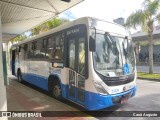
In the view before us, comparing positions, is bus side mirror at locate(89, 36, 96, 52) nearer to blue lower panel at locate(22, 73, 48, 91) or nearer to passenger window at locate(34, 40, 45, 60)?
blue lower panel at locate(22, 73, 48, 91)

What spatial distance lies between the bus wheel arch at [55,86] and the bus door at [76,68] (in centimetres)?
107

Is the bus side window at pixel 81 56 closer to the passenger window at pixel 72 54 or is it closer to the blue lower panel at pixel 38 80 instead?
the passenger window at pixel 72 54

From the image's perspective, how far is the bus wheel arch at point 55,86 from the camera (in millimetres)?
8260

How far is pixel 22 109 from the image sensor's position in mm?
7020

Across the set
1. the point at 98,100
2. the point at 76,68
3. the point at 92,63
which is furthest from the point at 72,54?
the point at 98,100

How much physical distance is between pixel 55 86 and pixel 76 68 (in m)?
2.12

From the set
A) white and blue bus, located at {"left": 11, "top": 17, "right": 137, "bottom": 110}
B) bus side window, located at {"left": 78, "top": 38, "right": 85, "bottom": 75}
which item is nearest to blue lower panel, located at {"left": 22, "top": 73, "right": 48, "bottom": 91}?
white and blue bus, located at {"left": 11, "top": 17, "right": 137, "bottom": 110}

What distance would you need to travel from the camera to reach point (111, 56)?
6551mm

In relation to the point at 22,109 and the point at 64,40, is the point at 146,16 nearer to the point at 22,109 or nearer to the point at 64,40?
the point at 64,40

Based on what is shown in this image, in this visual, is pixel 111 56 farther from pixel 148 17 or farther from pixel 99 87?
pixel 148 17

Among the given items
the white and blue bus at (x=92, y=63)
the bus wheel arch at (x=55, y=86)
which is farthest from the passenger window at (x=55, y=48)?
the bus wheel arch at (x=55, y=86)

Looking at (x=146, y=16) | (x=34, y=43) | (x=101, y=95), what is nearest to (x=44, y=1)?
(x=34, y=43)

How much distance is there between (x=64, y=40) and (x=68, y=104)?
2.49m

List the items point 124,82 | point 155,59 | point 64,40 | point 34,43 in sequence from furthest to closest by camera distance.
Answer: point 155,59, point 34,43, point 64,40, point 124,82
